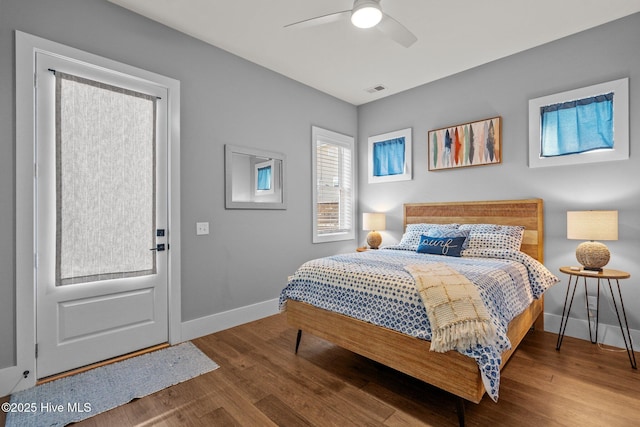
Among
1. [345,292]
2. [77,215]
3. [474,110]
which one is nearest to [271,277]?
[345,292]

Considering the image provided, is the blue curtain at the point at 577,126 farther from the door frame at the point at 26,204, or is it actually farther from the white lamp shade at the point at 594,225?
the door frame at the point at 26,204

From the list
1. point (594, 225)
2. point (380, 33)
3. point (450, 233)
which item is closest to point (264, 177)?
point (380, 33)

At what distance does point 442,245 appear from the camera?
3.01m

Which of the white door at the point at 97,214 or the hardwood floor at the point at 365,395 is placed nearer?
the hardwood floor at the point at 365,395

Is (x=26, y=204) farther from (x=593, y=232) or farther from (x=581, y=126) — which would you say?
(x=581, y=126)

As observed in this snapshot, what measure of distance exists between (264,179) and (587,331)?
11.7 feet

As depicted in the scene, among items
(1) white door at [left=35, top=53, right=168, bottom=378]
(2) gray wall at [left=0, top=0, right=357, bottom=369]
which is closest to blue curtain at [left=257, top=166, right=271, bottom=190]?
(2) gray wall at [left=0, top=0, right=357, bottom=369]

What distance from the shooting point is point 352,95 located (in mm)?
4344

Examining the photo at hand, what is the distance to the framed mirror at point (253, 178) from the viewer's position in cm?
317

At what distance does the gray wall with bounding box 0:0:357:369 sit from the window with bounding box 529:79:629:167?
8.17 feet

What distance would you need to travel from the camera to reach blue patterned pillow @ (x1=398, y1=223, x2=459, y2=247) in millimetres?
3406

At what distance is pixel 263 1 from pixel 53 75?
5.42 ft

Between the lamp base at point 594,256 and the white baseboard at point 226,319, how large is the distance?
3035 mm

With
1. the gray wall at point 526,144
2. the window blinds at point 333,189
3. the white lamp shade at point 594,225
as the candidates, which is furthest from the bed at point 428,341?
the window blinds at point 333,189
